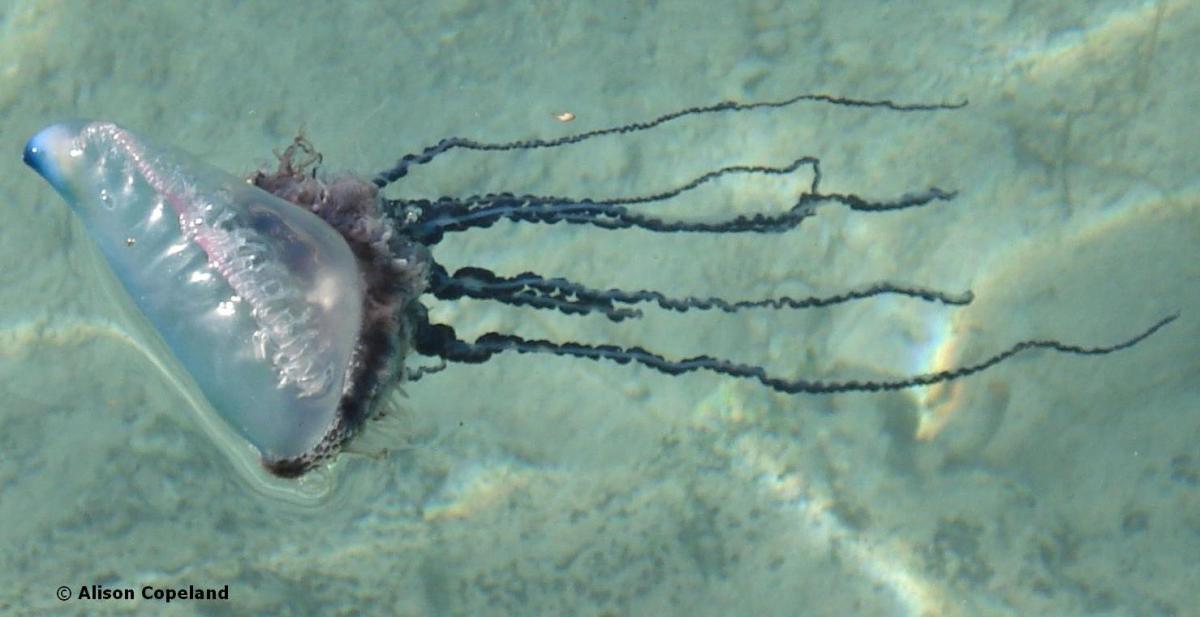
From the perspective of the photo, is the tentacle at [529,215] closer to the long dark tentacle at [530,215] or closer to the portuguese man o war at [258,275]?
the long dark tentacle at [530,215]

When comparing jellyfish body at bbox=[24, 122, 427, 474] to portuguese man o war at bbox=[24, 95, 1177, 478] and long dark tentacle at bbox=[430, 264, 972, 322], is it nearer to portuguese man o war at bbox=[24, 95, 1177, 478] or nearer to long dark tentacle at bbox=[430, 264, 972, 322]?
portuguese man o war at bbox=[24, 95, 1177, 478]

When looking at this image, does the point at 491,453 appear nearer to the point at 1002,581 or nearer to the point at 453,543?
the point at 453,543

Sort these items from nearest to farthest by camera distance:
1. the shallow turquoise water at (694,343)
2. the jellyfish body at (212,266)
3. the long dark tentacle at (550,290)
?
1. the jellyfish body at (212,266)
2. the long dark tentacle at (550,290)
3. the shallow turquoise water at (694,343)

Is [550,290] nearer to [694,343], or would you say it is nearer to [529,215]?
[529,215]

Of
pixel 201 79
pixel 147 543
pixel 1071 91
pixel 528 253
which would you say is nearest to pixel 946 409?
pixel 1071 91

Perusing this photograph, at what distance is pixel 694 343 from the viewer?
10.7 ft

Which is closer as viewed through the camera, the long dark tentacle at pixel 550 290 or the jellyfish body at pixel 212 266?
the jellyfish body at pixel 212 266

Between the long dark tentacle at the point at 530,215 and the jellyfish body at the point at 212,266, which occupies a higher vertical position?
the jellyfish body at the point at 212,266

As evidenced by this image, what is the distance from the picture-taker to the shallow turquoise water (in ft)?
Result: 9.98

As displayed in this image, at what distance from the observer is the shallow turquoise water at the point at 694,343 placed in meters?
3.04

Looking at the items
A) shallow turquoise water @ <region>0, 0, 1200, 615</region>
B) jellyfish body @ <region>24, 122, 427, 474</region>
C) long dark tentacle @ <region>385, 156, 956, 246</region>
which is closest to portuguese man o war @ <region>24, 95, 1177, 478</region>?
jellyfish body @ <region>24, 122, 427, 474</region>

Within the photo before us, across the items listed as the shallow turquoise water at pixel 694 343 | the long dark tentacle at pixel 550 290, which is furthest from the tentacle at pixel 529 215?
the shallow turquoise water at pixel 694 343

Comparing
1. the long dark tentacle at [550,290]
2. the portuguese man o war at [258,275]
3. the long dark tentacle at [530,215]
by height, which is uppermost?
the portuguese man o war at [258,275]

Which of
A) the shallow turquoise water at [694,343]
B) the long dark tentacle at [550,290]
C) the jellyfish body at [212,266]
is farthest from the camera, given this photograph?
the shallow turquoise water at [694,343]
